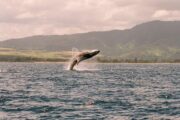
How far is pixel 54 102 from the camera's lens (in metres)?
42.6

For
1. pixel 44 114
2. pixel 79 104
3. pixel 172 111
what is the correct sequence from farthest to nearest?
pixel 79 104, pixel 172 111, pixel 44 114

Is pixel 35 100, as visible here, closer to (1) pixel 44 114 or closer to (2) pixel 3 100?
(2) pixel 3 100

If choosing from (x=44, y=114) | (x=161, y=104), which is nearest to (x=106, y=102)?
A: (x=161, y=104)

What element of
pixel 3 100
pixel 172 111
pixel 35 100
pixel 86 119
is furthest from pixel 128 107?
pixel 3 100

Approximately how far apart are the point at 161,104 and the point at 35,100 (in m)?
13.5

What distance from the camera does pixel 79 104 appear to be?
41219 mm

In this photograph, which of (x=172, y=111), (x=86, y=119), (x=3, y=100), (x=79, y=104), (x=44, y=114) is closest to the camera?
(x=86, y=119)

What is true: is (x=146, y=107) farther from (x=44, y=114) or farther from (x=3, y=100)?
(x=3, y=100)

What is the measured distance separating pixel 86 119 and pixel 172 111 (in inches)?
357

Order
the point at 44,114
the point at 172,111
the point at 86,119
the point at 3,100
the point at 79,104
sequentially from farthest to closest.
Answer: the point at 3,100, the point at 79,104, the point at 172,111, the point at 44,114, the point at 86,119

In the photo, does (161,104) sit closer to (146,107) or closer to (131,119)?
(146,107)

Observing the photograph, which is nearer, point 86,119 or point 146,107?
point 86,119

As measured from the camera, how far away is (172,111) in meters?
37.1

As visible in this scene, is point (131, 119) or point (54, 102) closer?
point (131, 119)
